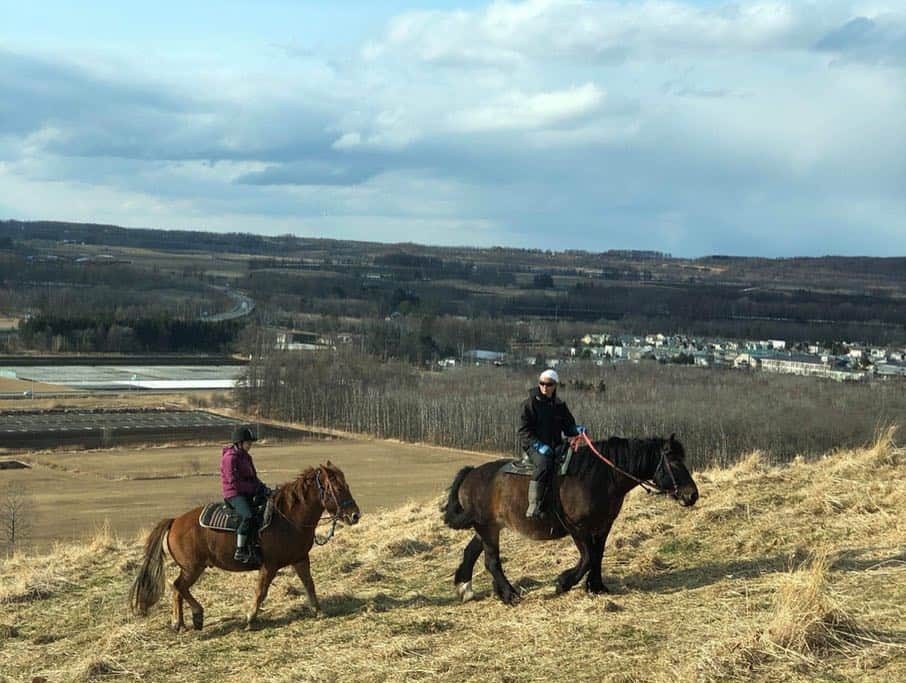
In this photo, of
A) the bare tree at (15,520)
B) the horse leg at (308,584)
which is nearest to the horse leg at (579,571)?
the horse leg at (308,584)

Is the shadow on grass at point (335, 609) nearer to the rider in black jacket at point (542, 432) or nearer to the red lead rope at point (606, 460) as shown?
the rider in black jacket at point (542, 432)

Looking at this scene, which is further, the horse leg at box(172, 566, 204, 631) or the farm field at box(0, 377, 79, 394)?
the farm field at box(0, 377, 79, 394)

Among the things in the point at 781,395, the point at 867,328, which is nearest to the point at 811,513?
the point at 781,395

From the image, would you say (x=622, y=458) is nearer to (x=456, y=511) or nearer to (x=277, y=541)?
(x=456, y=511)

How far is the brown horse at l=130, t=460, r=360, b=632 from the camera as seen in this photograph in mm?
10516

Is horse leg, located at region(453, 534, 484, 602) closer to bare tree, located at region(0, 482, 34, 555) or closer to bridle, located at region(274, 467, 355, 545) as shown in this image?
bridle, located at region(274, 467, 355, 545)

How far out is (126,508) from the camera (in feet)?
123

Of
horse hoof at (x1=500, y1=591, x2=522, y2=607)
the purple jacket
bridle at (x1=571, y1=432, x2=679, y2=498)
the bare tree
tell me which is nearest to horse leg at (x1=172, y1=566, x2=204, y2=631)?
the purple jacket

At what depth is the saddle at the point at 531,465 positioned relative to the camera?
10336 millimetres

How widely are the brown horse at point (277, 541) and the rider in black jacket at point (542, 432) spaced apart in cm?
168

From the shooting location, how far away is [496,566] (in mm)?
10414

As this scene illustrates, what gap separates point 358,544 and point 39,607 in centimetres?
390

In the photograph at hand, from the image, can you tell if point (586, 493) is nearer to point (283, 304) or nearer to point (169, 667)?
point (169, 667)

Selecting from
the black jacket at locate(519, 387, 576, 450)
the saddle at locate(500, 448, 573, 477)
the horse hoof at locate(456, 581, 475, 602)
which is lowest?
the horse hoof at locate(456, 581, 475, 602)
